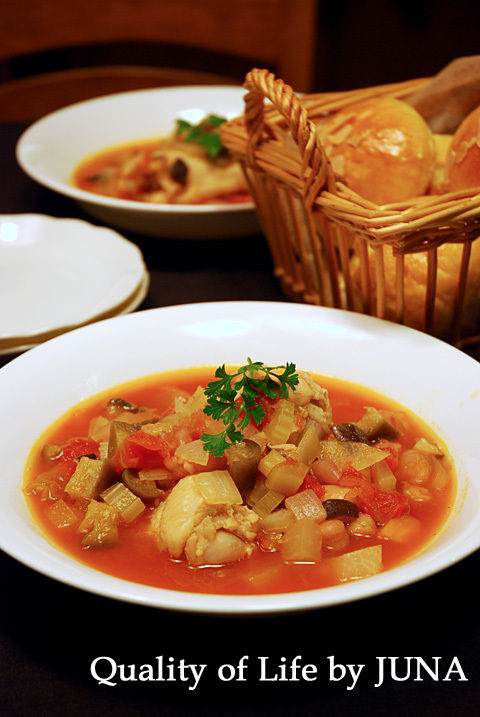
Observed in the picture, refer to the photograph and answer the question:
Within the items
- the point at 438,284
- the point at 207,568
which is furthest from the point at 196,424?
the point at 438,284

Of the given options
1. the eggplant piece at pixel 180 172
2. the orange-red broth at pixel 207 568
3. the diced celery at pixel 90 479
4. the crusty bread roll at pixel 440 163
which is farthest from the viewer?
the eggplant piece at pixel 180 172

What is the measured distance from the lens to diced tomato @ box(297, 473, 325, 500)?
1807 mm

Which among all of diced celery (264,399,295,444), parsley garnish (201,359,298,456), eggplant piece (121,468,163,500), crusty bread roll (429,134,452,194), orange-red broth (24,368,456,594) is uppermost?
crusty bread roll (429,134,452,194)

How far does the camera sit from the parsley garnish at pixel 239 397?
68.8 inches

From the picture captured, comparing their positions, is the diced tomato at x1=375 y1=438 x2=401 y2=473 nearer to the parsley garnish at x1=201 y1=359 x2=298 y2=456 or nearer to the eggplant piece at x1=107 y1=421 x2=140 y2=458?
the parsley garnish at x1=201 y1=359 x2=298 y2=456

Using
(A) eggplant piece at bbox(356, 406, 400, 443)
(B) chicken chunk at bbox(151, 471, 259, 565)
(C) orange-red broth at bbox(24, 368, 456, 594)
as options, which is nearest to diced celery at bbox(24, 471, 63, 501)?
(C) orange-red broth at bbox(24, 368, 456, 594)

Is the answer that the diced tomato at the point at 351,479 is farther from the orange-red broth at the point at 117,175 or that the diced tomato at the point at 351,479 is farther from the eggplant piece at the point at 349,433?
the orange-red broth at the point at 117,175

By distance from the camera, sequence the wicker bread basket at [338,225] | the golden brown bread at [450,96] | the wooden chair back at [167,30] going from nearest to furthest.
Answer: the wicker bread basket at [338,225]
the golden brown bread at [450,96]
the wooden chair back at [167,30]

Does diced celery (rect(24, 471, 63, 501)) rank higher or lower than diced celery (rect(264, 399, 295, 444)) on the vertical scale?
lower

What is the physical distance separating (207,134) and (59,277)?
1.06 metres

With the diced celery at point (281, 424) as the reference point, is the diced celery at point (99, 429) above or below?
below

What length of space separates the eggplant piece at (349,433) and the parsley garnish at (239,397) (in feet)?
0.54

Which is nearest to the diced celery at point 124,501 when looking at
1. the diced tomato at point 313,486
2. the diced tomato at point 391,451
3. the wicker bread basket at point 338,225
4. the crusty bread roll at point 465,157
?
the diced tomato at point 313,486

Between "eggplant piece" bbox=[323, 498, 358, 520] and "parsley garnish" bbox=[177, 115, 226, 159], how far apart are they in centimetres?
206
